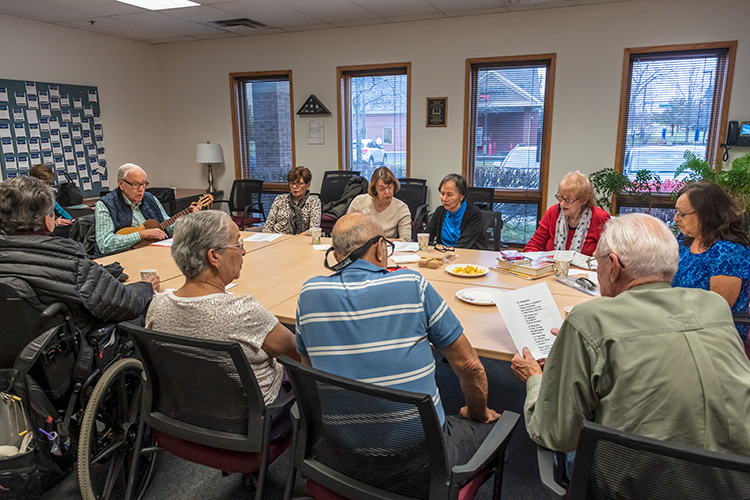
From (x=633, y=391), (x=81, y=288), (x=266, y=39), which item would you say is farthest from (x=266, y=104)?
(x=633, y=391)

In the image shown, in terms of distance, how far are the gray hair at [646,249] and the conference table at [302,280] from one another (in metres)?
0.62

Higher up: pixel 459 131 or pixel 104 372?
pixel 459 131

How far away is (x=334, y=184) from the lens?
6156mm

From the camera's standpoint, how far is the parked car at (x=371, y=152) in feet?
21.1

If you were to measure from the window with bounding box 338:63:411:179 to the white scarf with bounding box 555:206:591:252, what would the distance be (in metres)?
3.14

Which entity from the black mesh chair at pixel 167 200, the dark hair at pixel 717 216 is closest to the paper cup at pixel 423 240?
the dark hair at pixel 717 216

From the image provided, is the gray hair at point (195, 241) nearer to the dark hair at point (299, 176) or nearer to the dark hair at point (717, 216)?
the dark hair at point (717, 216)

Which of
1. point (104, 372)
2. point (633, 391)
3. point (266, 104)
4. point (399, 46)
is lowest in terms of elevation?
point (104, 372)

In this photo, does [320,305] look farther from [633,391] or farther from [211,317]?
[633,391]

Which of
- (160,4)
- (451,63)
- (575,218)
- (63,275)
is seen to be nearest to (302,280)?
(63,275)

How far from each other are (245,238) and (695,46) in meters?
4.50

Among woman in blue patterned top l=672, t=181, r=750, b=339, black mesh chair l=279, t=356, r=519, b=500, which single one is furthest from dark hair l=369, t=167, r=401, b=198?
black mesh chair l=279, t=356, r=519, b=500

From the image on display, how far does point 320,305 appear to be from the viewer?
54.7 inches

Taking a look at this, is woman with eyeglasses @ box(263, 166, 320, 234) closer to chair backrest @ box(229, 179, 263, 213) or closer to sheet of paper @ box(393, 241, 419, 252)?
sheet of paper @ box(393, 241, 419, 252)
